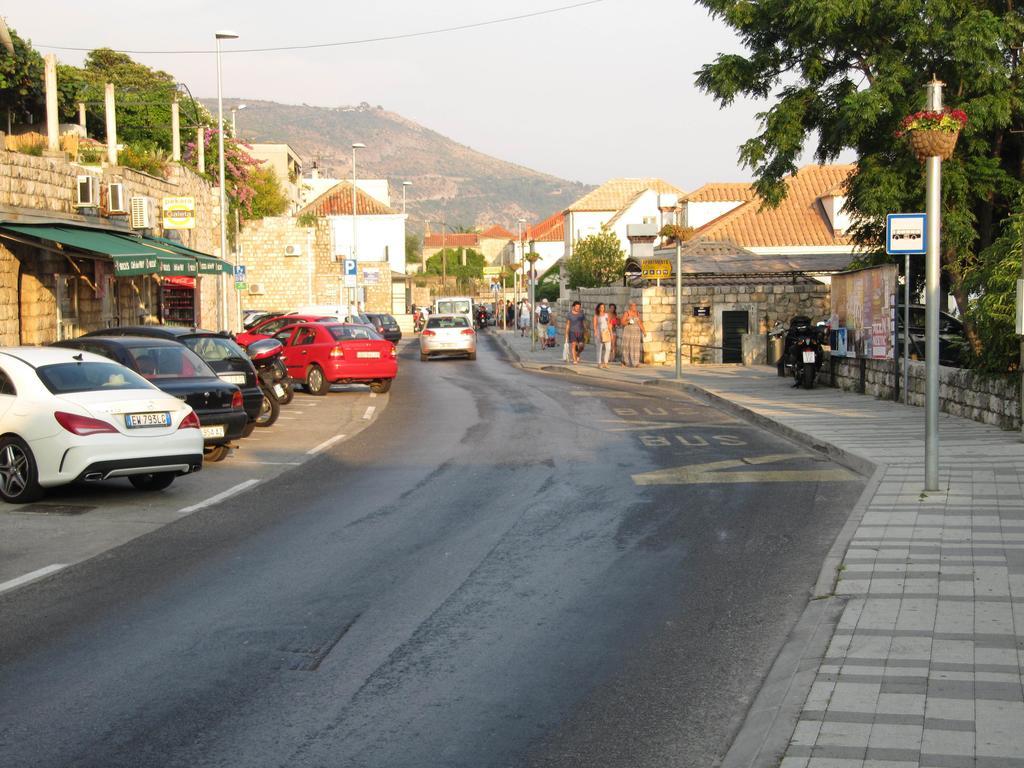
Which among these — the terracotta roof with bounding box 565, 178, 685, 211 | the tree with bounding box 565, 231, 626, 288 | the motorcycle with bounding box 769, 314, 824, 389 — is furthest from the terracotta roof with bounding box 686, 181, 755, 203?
the motorcycle with bounding box 769, 314, 824, 389

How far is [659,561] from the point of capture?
9.02 meters

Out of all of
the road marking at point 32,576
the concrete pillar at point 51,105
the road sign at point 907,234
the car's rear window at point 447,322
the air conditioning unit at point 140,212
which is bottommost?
the road marking at point 32,576

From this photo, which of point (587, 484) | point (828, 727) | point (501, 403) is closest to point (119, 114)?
point (501, 403)

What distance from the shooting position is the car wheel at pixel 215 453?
51.8 ft

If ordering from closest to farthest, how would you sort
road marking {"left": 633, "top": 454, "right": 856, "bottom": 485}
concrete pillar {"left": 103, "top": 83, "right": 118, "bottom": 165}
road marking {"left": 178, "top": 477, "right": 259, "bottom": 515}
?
road marking {"left": 178, "top": 477, "right": 259, "bottom": 515} → road marking {"left": 633, "top": 454, "right": 856, "bottom": 485} → concrete pillar {"left": 103, "top": 83, "right": 118, "bottom": 165}

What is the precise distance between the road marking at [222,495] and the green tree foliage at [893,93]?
52.1ft

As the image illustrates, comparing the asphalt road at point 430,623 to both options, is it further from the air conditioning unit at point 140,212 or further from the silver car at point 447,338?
the silver car at point 447,338

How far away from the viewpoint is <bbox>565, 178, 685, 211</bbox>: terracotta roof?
10825 cm

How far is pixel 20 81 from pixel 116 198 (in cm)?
2158

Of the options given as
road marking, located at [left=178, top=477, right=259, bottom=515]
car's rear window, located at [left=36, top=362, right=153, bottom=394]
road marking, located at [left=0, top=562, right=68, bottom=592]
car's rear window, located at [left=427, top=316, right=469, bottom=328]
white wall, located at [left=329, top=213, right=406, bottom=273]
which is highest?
white wall, located at [left=329, top=213, right=406, bottom=273]

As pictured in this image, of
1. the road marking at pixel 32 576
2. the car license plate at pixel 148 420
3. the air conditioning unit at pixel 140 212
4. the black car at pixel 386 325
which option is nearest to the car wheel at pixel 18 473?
the car license plate at pixel 148 420

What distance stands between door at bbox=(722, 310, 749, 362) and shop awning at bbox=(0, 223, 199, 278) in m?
16.8

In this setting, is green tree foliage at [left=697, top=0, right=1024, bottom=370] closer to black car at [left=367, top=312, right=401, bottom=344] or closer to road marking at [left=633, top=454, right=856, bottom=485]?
road marking at [left=633, top=454, right=856, bottom=485]

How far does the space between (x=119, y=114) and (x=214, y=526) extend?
168 ft
